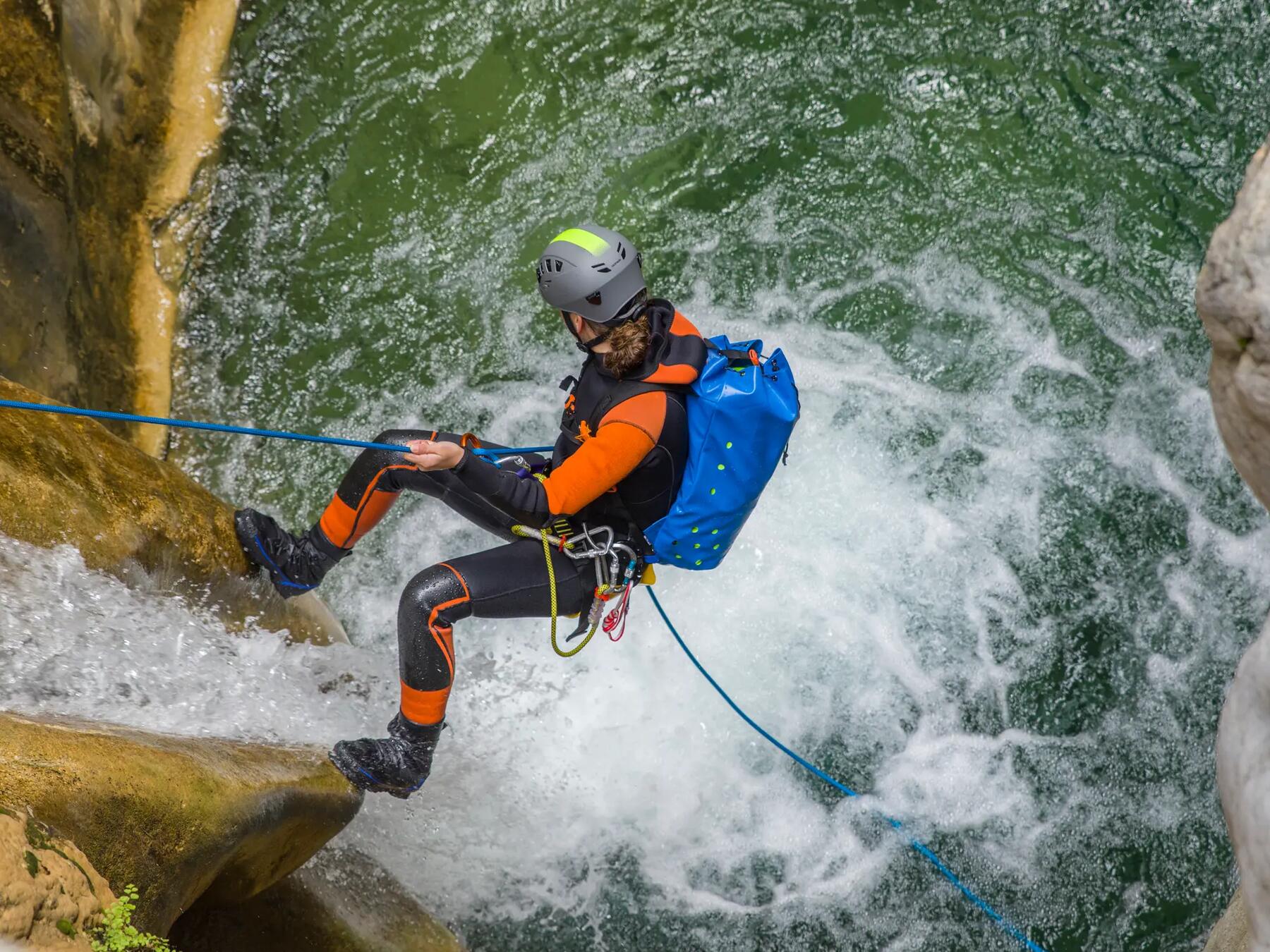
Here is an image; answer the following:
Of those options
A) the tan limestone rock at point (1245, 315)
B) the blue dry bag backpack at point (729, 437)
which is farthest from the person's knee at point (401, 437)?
the tan limestone rock at point (1245, 315)

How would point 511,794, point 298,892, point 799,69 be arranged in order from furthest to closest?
point 799,69 < point 511,794 < point 298,892

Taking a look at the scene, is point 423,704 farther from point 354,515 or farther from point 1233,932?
point 1233,932

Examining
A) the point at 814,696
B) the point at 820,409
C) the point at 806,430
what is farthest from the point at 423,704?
the point at 820,409

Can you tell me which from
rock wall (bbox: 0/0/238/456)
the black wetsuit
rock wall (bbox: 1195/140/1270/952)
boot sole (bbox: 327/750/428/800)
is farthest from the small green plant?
rock wall (bbox: 0/0/238/456)

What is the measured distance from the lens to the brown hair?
Result: 3.34 m

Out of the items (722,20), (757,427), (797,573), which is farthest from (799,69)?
(757,427)

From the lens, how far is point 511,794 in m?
4.93

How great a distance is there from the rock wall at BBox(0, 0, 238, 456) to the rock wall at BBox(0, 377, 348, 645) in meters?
0.83

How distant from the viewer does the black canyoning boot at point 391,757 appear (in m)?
3.78

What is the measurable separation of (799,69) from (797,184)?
841mm

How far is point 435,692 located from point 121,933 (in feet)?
4.61

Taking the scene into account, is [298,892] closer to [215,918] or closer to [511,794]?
[215,918]

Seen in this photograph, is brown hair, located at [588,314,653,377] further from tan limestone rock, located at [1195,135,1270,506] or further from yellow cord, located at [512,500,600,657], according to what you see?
tan limestone rock, located at [1195,135,1270,506]

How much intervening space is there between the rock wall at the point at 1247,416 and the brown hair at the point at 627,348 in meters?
Result: 1.65
